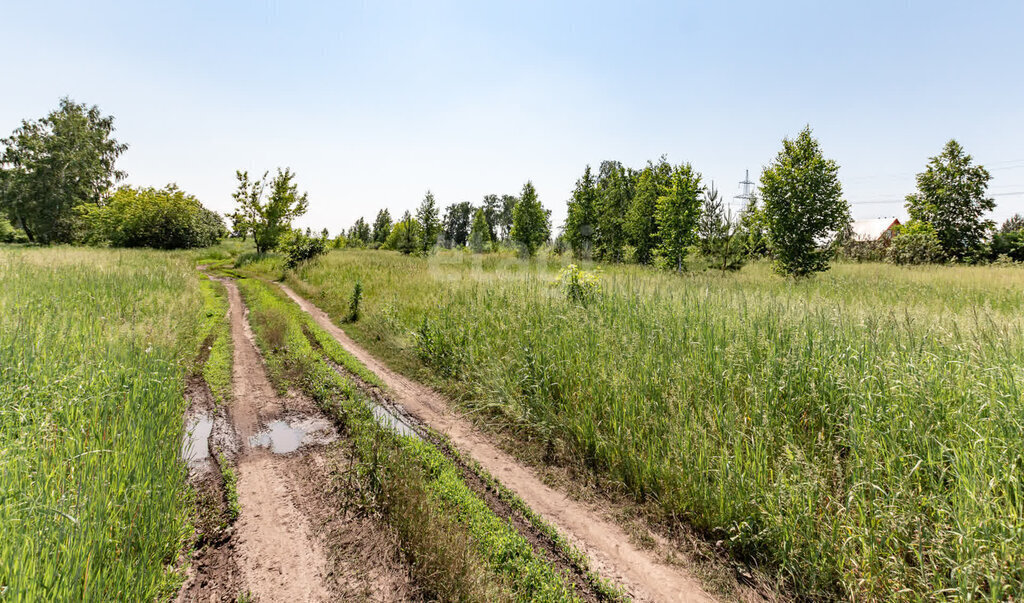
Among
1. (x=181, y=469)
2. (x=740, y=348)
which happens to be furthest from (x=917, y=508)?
(x=181, y=469)

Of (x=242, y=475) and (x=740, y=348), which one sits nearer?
(x=242, y=475)

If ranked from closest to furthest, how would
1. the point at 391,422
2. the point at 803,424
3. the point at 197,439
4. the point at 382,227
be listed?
the point at 803,424 < the point at 197,439 < the point at 391,422 < the point at 382,227

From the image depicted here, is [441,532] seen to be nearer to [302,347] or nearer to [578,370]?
[578,370]

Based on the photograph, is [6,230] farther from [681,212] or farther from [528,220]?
[681,212]

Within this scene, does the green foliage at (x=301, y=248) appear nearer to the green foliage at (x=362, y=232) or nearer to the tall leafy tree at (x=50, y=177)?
the tall leafy tree at (x=50, y=177)

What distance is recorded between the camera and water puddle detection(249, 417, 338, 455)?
13.8ft

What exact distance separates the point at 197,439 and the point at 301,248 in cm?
1948

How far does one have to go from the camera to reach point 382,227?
57094 mm

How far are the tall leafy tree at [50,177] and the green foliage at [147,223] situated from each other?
6.36m

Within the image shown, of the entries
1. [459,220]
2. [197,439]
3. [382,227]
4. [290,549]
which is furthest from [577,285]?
[459,220]

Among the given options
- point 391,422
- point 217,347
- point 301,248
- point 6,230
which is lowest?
point 391,422

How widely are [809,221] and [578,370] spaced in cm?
1569

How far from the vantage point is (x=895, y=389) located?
2.94m

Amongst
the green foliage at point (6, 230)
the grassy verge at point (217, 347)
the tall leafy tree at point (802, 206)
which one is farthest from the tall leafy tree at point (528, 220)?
the green foliage at point (6, 230)
